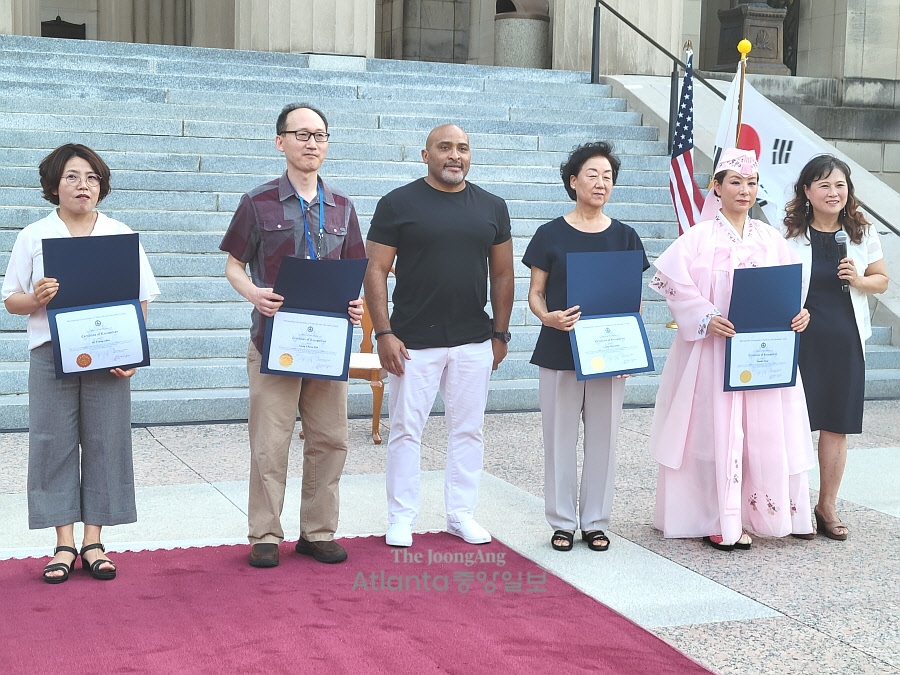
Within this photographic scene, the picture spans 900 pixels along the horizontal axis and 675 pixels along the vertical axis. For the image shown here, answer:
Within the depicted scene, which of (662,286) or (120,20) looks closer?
(662,286)

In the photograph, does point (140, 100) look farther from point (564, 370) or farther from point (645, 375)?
point (564, 370)

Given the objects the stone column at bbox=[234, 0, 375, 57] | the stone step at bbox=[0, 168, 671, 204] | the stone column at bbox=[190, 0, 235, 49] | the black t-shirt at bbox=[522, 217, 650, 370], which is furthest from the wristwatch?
the stone column at bbox=[190, 0, 235, 49]

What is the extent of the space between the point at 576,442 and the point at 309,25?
11733mm

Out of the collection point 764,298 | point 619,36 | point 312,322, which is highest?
point 619,36

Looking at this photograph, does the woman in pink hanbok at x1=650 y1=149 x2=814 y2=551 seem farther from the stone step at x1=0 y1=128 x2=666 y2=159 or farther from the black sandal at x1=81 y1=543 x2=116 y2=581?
the stone step at x1=0 y1=128 x2=666 y2=159

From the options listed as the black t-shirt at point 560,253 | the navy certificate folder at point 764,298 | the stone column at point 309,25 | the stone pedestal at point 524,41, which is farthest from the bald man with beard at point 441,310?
the stone pedestal at point 524,41

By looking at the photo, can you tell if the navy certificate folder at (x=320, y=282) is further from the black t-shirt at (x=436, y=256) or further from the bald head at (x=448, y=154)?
the bald head at (x=448, y=154)

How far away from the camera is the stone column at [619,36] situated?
18.0m

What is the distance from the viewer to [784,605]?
5254mm

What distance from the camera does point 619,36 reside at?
58.9 ft

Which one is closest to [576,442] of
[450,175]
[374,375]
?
[450,175]

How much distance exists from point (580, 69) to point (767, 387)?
43.2 ft

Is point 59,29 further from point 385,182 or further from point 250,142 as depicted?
point 385,182

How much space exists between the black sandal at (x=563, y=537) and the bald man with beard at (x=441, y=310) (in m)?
0.33
